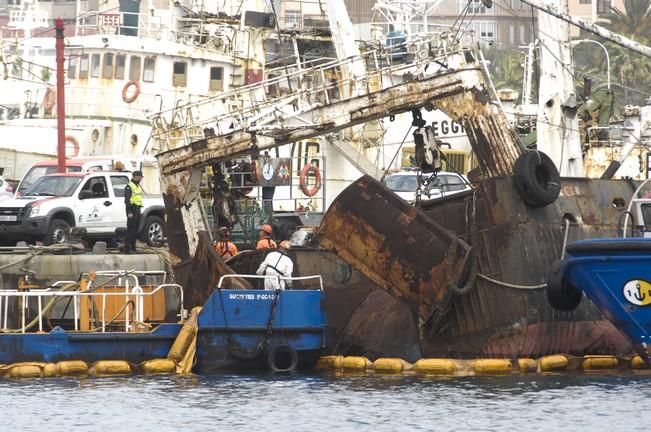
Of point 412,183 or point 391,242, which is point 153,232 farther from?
point 391,242

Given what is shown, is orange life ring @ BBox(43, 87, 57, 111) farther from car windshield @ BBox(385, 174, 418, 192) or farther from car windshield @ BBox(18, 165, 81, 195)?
car windshield @ BBox(385, 174, 418, 192)

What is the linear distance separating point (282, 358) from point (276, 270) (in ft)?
4.82

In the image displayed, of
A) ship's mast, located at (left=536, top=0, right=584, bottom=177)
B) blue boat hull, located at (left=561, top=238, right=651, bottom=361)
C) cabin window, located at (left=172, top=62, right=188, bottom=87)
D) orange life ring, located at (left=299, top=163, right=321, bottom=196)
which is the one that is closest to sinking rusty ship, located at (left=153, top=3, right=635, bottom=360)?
blue boat hull, located at (left=561, top=238, right=651, bottom=361)

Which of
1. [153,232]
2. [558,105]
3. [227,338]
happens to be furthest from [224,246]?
[153,232]

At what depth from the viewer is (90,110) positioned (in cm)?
4606

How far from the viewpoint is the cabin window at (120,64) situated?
45.8 meters

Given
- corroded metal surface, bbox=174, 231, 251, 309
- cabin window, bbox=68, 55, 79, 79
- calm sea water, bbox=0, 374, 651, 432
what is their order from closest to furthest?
calm sea water, bbox=0, 374, 651, 432
corroded metal surface, bbox=174, 231, 251, 309
cabin window, bbox=68, 55, 79, 79

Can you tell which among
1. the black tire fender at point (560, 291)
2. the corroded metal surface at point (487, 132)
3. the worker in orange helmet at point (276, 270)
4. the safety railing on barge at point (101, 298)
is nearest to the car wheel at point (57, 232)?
the safety railing on barge at point (101, 298)

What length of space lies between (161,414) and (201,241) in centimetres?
587

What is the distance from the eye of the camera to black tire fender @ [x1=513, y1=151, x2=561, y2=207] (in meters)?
25.4

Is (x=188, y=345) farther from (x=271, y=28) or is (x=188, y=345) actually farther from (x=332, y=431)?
(x=271, y=28)

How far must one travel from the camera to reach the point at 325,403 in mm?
23016

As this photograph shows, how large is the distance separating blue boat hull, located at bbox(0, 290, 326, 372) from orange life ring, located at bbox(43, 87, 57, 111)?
21837 mm

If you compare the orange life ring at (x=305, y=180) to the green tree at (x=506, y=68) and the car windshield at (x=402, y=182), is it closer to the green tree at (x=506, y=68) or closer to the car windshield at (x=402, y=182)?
the car windshield at (x=402, y=182)
